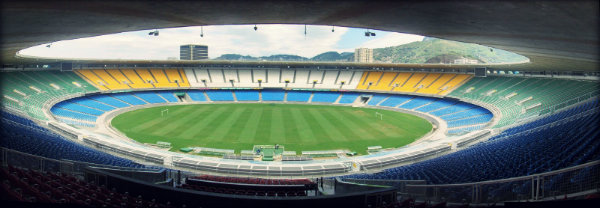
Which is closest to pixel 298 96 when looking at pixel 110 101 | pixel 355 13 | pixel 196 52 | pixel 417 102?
pixel 417 102

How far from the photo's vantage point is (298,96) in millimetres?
53719

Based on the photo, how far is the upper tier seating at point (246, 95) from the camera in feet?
171

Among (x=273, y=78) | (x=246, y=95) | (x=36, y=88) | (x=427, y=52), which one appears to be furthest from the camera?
(x=427, y=52)

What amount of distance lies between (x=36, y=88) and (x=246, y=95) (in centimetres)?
2742

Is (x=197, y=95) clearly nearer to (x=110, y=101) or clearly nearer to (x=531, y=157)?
(x=110, y=101)

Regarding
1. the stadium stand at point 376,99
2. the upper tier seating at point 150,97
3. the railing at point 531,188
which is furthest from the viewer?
the stadium stand at point 376,99

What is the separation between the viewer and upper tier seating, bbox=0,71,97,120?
29.8 m

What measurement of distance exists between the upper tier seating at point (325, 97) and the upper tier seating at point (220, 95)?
13.9 meters

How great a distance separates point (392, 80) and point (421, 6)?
48.9 metres

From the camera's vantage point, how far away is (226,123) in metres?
32.8

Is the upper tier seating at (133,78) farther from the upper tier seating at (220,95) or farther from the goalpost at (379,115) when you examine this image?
the goalpost at (379,115)

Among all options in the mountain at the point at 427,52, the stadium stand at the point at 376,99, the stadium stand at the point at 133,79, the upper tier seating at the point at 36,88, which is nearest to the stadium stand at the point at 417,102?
the stadium stand at the point at 376,99

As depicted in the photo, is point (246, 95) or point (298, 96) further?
point (246, 95)

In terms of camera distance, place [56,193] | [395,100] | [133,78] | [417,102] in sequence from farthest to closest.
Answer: [133,78] < [395,100] < [417,102] < [56,193]
